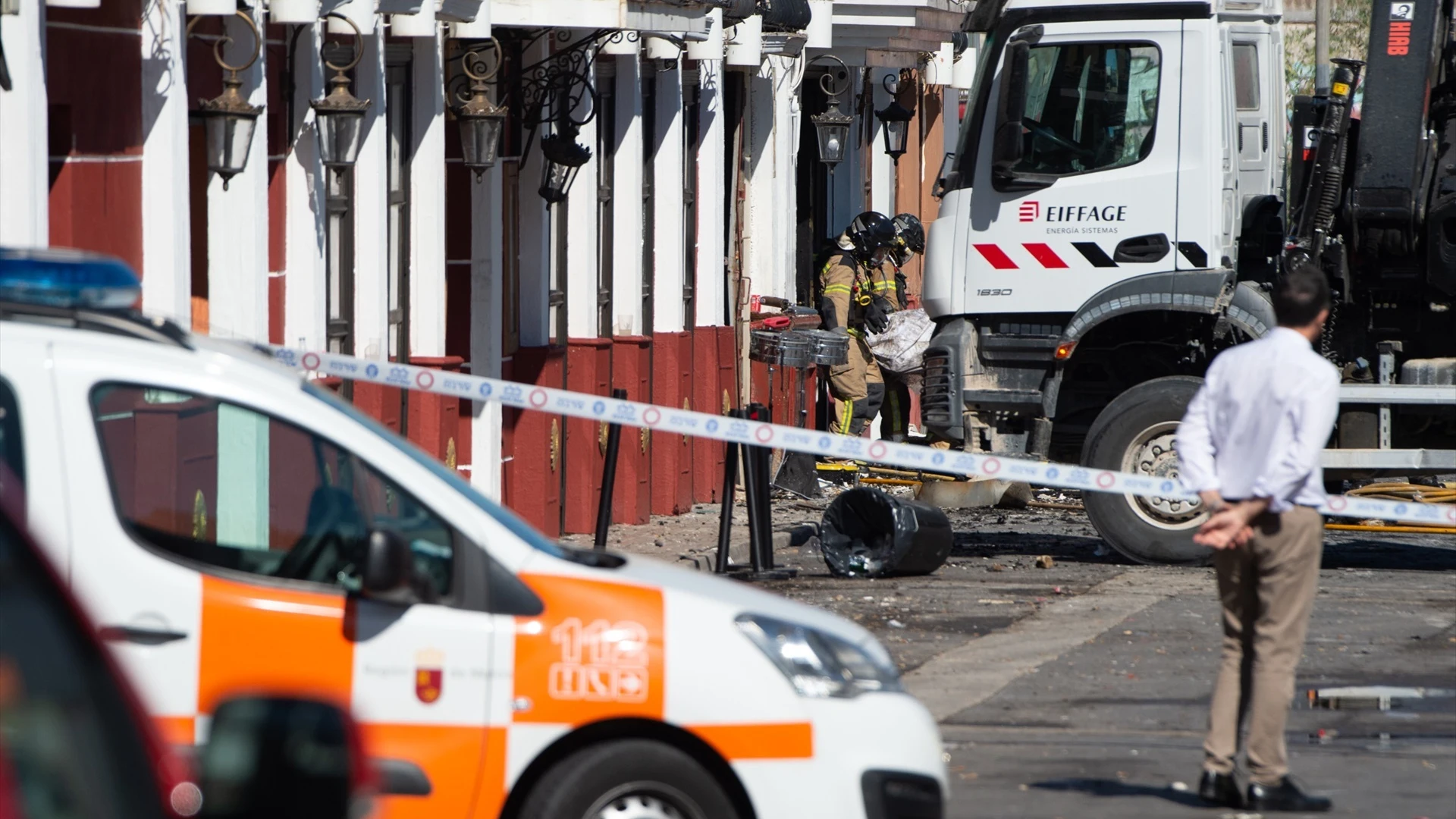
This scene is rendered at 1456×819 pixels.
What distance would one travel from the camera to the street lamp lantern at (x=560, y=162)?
47.4 feet

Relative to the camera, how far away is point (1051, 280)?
13.1 m

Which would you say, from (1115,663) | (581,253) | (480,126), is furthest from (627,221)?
(1115,663)

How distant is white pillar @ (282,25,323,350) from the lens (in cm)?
1155

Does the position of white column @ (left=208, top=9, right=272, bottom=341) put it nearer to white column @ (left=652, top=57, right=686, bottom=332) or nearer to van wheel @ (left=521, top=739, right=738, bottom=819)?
van wheel @ (left=521, top=739, right=738, bottom=819)

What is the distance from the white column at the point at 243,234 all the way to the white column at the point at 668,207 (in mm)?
6461

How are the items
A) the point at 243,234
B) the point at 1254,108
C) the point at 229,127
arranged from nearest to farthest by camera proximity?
1. the point at 229,127
2. the point at 243,234
3. the point at 1254,108

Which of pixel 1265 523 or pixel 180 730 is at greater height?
pixel 1265 523

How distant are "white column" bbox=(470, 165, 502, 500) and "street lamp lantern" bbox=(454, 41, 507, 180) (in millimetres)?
659

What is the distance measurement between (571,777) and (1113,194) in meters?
8.53

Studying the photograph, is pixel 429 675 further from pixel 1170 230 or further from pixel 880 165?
pixel 880 165

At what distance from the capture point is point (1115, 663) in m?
9.75

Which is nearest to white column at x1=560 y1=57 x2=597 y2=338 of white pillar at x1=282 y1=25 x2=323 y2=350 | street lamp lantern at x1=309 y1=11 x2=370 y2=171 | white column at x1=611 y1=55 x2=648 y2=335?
white column at x1=611 y1=55 x2=648 y2=335

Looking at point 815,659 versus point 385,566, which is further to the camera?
point 815,659

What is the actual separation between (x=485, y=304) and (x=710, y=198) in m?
4.65
